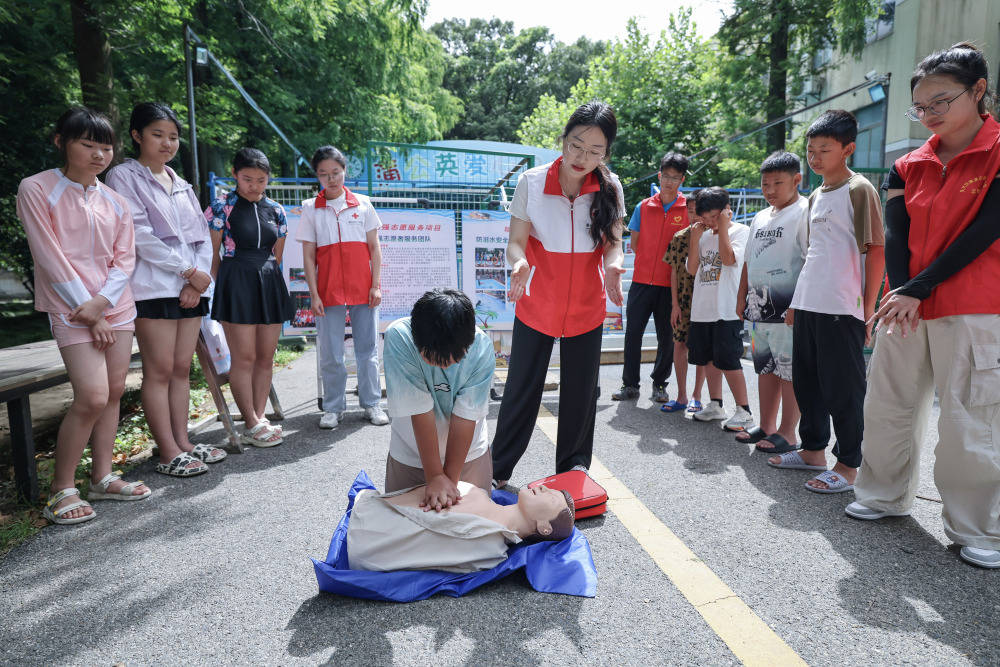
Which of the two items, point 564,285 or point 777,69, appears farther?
point 777,69

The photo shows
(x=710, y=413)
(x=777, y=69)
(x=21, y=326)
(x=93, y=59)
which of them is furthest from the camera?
(x=777, y=69)

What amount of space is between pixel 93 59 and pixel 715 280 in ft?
22.1

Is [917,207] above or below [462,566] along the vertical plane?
above

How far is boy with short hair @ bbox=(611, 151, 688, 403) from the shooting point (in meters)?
5.29

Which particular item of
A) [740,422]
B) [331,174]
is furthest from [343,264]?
[740,422]

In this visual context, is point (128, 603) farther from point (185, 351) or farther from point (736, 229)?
point (736, 229)

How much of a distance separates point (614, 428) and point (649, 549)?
2044mm

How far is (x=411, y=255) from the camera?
5789 millimetres

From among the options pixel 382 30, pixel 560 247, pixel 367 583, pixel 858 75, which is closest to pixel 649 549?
pixel 367 583

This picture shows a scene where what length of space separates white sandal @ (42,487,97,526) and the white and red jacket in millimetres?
925

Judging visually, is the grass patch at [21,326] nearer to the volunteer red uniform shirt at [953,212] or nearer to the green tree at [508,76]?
the volunteer red uniform shirt at [953,212]

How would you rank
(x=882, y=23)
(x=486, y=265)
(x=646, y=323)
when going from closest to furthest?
(x=646, y=323), (x=486, y=265), (x=882, y=23)

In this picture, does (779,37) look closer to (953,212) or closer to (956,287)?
(953,212)

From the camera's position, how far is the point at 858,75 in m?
15.6
